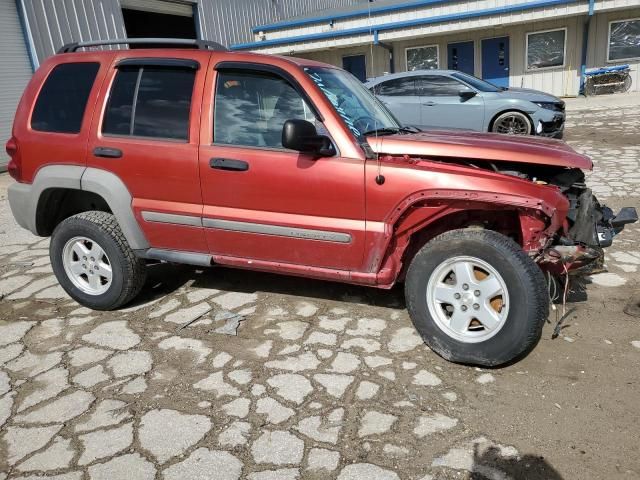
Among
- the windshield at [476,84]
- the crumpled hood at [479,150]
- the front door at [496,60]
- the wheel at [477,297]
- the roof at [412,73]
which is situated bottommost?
the wheel at [477,297]

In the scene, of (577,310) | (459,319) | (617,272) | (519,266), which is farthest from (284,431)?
(617,272)

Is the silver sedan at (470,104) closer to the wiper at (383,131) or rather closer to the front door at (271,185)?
the wiper at (383,131)

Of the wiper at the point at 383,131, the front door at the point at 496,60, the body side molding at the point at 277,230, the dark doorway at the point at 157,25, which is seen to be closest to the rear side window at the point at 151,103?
the body side molding at the point at 277,230

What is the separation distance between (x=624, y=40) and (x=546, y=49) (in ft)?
8.19

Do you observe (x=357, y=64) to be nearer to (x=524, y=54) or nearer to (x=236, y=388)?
(x=524, y=54)

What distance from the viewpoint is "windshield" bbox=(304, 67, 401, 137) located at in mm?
3451

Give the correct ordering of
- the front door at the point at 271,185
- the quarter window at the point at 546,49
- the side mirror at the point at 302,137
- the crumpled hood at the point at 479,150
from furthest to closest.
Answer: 1. the quarter window at the point at 546,49
2. the front door at the point at 271,185
3. the crumpled hood at the point at 479,150
4. the side mirror at the point at 302,137

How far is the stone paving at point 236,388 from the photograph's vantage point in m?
2.47

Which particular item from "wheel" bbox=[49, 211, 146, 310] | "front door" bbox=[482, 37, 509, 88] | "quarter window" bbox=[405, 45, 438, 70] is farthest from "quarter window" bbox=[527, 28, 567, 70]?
"wheel" bbox=[49, 211, 146, 310]

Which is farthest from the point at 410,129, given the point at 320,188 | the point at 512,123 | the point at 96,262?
the point at 512,123

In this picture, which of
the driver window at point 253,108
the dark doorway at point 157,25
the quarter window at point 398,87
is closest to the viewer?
the driver window at point 253,108

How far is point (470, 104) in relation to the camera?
33.4ft

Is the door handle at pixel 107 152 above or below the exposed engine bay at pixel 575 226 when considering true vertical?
above

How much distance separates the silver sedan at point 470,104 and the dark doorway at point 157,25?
9940 mm
